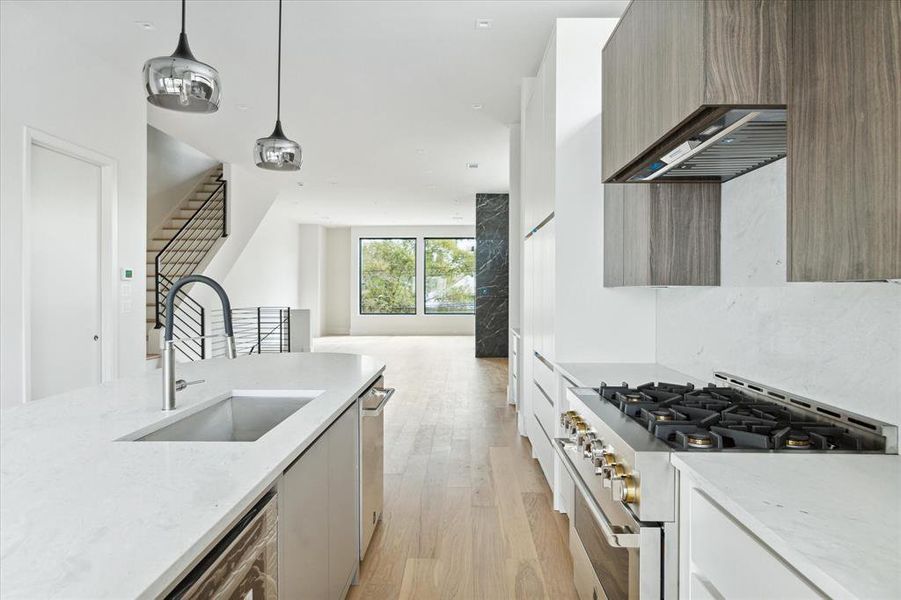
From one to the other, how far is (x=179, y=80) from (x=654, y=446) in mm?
1887

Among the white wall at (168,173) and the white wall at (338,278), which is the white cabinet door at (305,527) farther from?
the white wall at (338,278)

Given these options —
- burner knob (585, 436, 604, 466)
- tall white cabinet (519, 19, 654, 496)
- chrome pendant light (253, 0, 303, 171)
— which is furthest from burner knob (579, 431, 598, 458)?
chrome pendant light (253, 0, 303, 171)

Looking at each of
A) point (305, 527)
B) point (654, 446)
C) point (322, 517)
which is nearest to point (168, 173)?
point (322, 517)

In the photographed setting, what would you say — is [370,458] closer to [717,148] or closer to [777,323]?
[777,323]

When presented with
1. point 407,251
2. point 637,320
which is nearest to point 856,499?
point 637,320

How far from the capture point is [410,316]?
15.2 meters

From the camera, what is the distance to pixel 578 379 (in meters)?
2.48

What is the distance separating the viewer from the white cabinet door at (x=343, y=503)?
1.81 meters

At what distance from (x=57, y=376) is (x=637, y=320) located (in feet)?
13.7

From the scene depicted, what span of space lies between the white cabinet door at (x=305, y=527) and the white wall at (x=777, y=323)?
1474 mm

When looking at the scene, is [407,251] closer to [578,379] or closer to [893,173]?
[578,379]

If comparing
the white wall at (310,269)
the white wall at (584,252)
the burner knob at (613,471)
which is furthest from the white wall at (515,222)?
the white wall at (310,269)

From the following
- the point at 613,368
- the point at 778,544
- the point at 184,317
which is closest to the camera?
the point at 778,544

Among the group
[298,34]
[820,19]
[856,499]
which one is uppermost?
[298,34]
